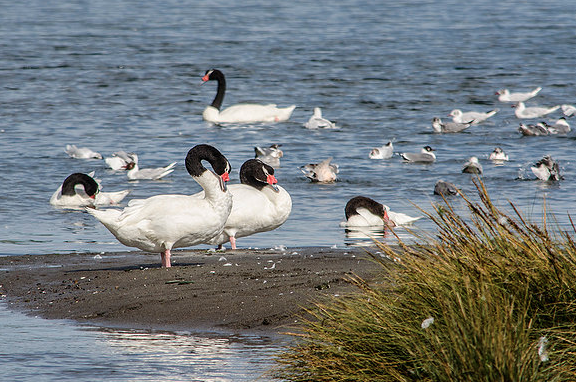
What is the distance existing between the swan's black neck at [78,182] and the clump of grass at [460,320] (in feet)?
35.3

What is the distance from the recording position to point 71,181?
53.7 ft

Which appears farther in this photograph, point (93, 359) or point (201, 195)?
point (201, 195)

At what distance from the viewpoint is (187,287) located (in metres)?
9.10

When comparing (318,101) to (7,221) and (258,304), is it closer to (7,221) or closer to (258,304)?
(7,221)

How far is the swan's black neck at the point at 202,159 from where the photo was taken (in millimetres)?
10503

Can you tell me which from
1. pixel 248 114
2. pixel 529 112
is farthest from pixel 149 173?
pixel 529 112

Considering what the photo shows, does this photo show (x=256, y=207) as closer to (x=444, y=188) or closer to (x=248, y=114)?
(x=444, y=188)

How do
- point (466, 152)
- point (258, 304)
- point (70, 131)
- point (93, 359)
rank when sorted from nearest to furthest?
1. point (93, 359)
2. point (258, 304)
3. point (466, 152)
4. point (70, 131)

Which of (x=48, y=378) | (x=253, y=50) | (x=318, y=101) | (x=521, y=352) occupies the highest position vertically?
(x=253, y=50)

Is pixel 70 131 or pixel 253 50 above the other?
pixel 253 50

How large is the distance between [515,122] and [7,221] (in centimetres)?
1524

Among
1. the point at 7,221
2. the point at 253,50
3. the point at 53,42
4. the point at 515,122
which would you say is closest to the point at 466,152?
the point at 515,122

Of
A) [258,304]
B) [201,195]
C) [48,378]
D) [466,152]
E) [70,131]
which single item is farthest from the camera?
[70,131]

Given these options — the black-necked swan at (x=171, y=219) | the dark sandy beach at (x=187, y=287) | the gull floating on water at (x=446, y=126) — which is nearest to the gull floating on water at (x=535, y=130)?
the gull floating on water at (x=446, y=126)
